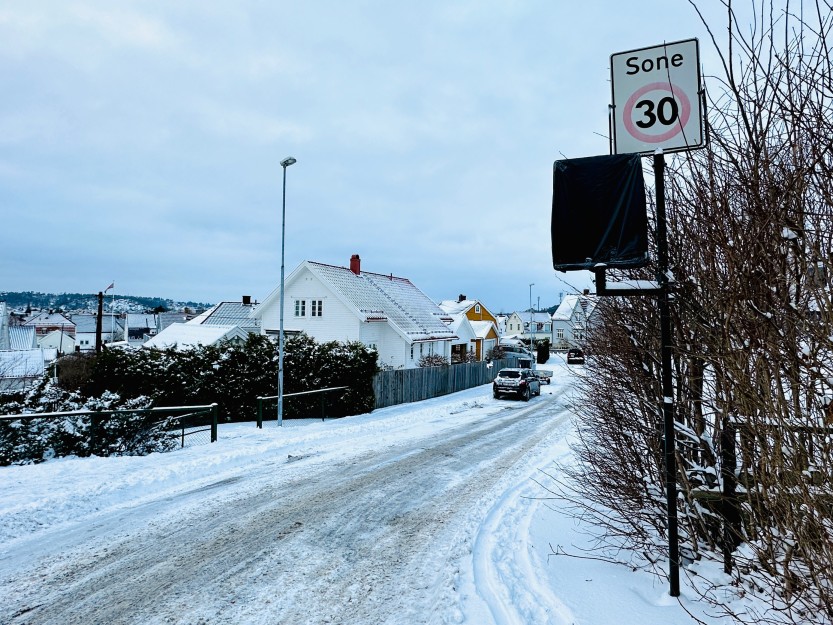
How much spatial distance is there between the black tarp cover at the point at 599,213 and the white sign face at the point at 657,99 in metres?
0.36

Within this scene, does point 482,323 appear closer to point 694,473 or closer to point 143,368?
point 143,368

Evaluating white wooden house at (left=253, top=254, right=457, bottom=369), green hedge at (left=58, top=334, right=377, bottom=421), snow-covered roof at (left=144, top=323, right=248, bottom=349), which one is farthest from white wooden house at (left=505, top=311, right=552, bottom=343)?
green hedge at (left=58, top=334, right=377, bottom=421)

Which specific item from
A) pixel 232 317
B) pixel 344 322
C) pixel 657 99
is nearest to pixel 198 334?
pixel 232 317

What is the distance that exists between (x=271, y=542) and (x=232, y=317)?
36.5m

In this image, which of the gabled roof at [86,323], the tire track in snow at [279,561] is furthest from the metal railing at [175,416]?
the gabled roof at [86,323]

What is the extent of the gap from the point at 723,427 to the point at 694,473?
2.07 ft

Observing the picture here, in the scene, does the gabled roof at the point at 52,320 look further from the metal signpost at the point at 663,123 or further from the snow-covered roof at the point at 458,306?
the metal signpost at the point at 663,123

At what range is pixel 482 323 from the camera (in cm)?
5078

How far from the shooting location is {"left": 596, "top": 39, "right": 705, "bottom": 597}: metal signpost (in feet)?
12.7

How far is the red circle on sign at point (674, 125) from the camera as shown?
12.9ft

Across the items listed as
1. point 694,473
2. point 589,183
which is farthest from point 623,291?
point 694,473

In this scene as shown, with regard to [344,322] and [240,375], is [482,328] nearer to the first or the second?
[344,322]

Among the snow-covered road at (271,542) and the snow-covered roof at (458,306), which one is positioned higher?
the snow-covered roof at (458,306)

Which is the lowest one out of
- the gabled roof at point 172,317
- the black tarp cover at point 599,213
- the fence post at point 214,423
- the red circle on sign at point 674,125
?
the fence post at point 214,423
